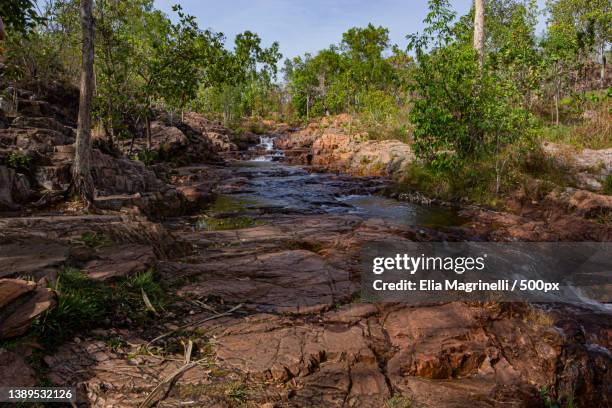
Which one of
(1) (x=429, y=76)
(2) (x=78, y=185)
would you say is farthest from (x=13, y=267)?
(1) (x=429, y=76)

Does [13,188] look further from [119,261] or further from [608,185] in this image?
[608,185]

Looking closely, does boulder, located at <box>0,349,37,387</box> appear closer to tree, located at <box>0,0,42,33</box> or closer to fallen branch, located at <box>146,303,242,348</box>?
fallen branch, located at <box>146,303,242,348</box>

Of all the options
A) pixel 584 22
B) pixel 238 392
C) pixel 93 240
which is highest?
pixel 584 22

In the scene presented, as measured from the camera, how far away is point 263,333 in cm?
370

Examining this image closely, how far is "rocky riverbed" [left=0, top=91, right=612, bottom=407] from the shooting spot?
2.89 metres

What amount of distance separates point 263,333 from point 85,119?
6107mm

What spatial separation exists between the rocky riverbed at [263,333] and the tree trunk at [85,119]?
505mm

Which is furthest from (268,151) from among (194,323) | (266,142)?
(194,323)

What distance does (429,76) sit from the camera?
40.9ft

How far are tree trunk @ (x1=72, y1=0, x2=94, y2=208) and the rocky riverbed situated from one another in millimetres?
505

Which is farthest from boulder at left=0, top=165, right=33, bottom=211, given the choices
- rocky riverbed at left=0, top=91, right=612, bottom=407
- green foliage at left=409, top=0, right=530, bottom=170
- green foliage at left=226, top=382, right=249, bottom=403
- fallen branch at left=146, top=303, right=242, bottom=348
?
green foliage at left=409, top=0, right=530, bottom=170

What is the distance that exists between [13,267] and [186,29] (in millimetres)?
11250

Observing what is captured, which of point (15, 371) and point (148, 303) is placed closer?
point (15, 371)

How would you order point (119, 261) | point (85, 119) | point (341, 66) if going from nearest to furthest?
point (119, 261) < point (85, 119) < point (341, 66)
